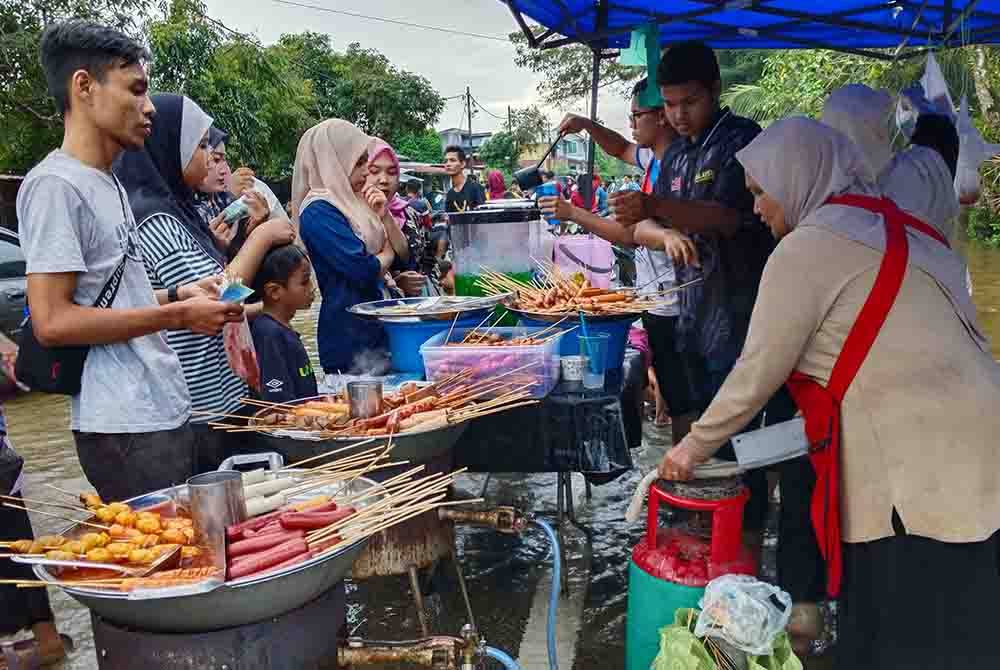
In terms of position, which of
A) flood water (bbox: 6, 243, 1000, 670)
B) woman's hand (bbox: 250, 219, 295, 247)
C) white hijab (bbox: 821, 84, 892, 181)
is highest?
white hijab (bbox: 821, 84, 892, 181)

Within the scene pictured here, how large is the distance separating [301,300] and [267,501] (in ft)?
5.18

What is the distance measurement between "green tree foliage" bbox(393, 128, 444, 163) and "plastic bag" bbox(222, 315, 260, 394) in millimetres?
29479

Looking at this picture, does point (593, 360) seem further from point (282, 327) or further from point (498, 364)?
point (282, 327)

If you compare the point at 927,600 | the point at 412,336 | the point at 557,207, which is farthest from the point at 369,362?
the point at 927,600

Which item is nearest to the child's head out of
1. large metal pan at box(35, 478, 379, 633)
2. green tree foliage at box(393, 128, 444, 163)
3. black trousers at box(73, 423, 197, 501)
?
black trousers at box(73, 423, 197, 501)

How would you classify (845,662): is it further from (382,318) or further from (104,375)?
(104,375)

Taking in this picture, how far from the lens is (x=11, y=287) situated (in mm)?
7129

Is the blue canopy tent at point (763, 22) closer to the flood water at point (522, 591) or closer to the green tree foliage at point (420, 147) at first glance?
the flood water at point (522, 591)

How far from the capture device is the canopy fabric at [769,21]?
483 centimetres

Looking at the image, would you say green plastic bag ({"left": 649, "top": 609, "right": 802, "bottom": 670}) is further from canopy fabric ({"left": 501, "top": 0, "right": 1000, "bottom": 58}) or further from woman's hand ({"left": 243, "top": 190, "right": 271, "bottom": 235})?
canopy fabric ({"left": 501, "top": 0, "right": 1000, "bottom": 58})

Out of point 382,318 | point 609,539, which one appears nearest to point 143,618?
point 382,318

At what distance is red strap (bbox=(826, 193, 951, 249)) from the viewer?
2111 millimetres

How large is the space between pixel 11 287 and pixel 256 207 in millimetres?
5318

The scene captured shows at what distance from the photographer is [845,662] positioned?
2262 mm
